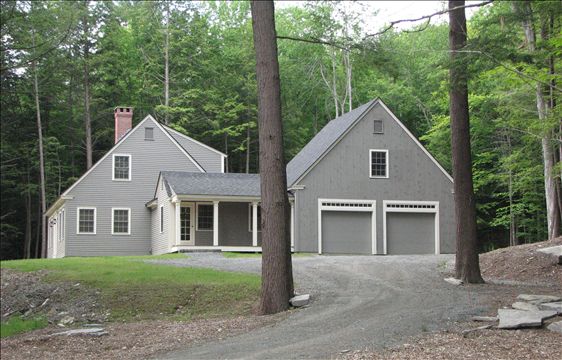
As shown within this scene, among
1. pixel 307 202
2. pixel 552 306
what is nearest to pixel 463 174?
pixel 552 306

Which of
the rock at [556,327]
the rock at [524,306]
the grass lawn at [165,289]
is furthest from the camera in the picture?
the grass lawn at [165,289]

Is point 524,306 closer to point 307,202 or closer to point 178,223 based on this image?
point 307,202

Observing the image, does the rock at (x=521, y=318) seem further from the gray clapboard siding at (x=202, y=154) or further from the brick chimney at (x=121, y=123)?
the brick chimney at (x=121, y=123)

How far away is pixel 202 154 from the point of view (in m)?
36.3

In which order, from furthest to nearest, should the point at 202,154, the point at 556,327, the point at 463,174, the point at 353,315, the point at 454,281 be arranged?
the point at 202,154
the point at 454,281
the point at 463,174
the point at 353,315
the point at 556,327

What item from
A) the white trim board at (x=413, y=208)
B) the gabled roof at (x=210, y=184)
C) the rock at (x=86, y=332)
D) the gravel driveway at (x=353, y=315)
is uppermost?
the gabled roof at (x=210, y=184)

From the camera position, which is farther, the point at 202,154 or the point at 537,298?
the point at 202,154

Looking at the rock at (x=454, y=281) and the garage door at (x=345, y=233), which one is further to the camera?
the garage door at (x=345, y=233)

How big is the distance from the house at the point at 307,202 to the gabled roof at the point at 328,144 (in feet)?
0.20

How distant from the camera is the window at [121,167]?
108 ft

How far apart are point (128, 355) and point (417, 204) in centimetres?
2143

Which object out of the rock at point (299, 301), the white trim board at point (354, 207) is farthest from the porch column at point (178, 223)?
the rock at point (299, 301)

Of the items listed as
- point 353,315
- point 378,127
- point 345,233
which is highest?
point 378,127

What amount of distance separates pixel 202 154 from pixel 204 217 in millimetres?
6656
